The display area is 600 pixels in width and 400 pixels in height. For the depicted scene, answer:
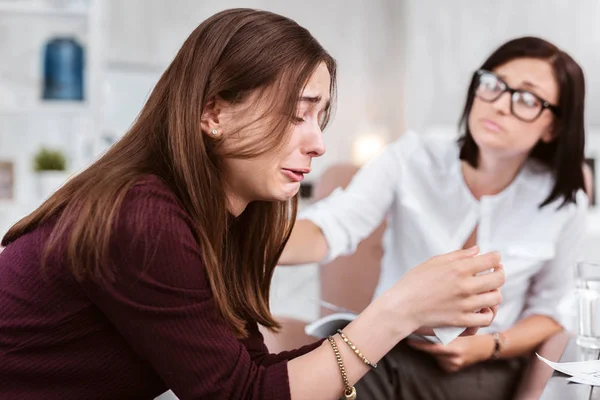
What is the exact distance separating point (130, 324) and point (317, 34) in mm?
4222

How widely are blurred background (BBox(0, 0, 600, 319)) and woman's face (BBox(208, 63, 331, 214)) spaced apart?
77.4 inches

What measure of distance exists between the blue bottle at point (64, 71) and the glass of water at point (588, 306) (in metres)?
2.50

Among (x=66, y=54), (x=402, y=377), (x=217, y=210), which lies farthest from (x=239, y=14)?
(x=66, y=54)

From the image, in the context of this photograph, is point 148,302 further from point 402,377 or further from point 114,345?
point 402,377

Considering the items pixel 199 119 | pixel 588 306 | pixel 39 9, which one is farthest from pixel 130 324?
pixel 39 9

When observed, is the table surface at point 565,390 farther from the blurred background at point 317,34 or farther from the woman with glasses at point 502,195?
the blurred background at point 317,34

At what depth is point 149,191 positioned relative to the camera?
81 cm

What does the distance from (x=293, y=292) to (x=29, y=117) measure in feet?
4.82

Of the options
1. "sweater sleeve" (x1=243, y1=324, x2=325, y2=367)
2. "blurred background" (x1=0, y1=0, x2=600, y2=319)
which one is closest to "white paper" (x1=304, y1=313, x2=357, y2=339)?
"sweater sleeve" (x1=243, y1=324, x2=325, y2=367)

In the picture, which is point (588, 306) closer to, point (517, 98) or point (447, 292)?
point (447, 292)

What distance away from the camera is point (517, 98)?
1.59m

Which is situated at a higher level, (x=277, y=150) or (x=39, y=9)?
(x=39, y=9)

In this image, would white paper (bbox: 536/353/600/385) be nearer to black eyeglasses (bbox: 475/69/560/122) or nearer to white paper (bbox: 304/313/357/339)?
white paper (bbox: 304/313/357/339)

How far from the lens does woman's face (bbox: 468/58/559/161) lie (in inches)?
62.4
